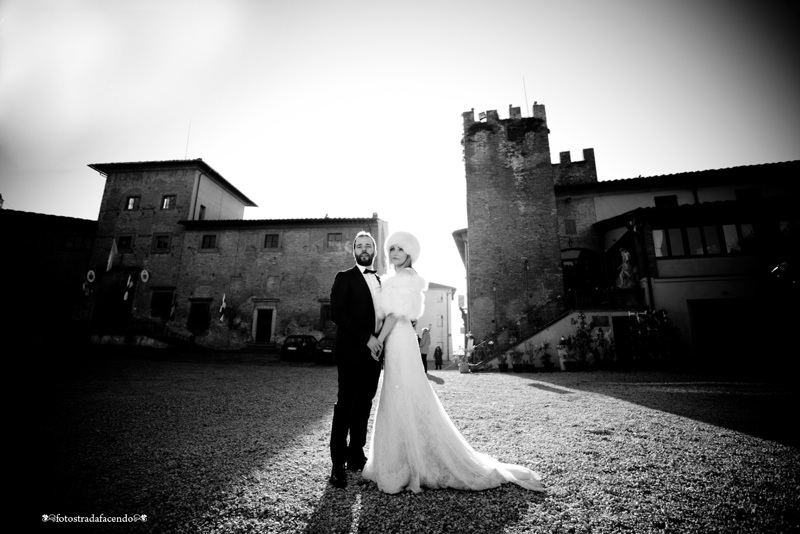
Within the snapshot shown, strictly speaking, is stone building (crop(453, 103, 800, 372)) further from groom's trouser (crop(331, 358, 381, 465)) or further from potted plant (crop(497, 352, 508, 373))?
groom's trouser (crop(331, 358, 381, 465))

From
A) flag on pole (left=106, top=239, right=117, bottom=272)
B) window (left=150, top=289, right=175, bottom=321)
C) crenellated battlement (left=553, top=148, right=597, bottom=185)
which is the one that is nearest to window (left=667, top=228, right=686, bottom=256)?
crenellated battlement (left=553, top=148, right=597, bottom=185)

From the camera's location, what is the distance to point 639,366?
1203 centimetres

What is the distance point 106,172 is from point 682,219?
3628 centimetres

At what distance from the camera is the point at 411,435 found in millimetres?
2555

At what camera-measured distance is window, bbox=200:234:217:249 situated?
2256 centimetres

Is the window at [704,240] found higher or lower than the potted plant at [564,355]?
higher

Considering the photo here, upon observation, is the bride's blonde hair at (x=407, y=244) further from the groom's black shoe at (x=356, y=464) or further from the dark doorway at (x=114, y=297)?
the dark doorway at (x=114, y=297)

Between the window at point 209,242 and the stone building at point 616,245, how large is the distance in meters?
16.9

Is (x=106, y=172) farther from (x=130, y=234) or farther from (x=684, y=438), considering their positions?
(x=684, y=438)

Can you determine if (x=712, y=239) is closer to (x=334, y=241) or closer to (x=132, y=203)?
(x=334, y=241)

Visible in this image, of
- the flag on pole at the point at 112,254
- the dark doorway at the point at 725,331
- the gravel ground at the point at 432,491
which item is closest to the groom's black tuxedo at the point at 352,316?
the gravel ground at the point at 432,491

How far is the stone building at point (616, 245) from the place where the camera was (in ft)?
41.5

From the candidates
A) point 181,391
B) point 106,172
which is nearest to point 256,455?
point 181,391

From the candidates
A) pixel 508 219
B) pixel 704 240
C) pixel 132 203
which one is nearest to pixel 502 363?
pixel 508 219
